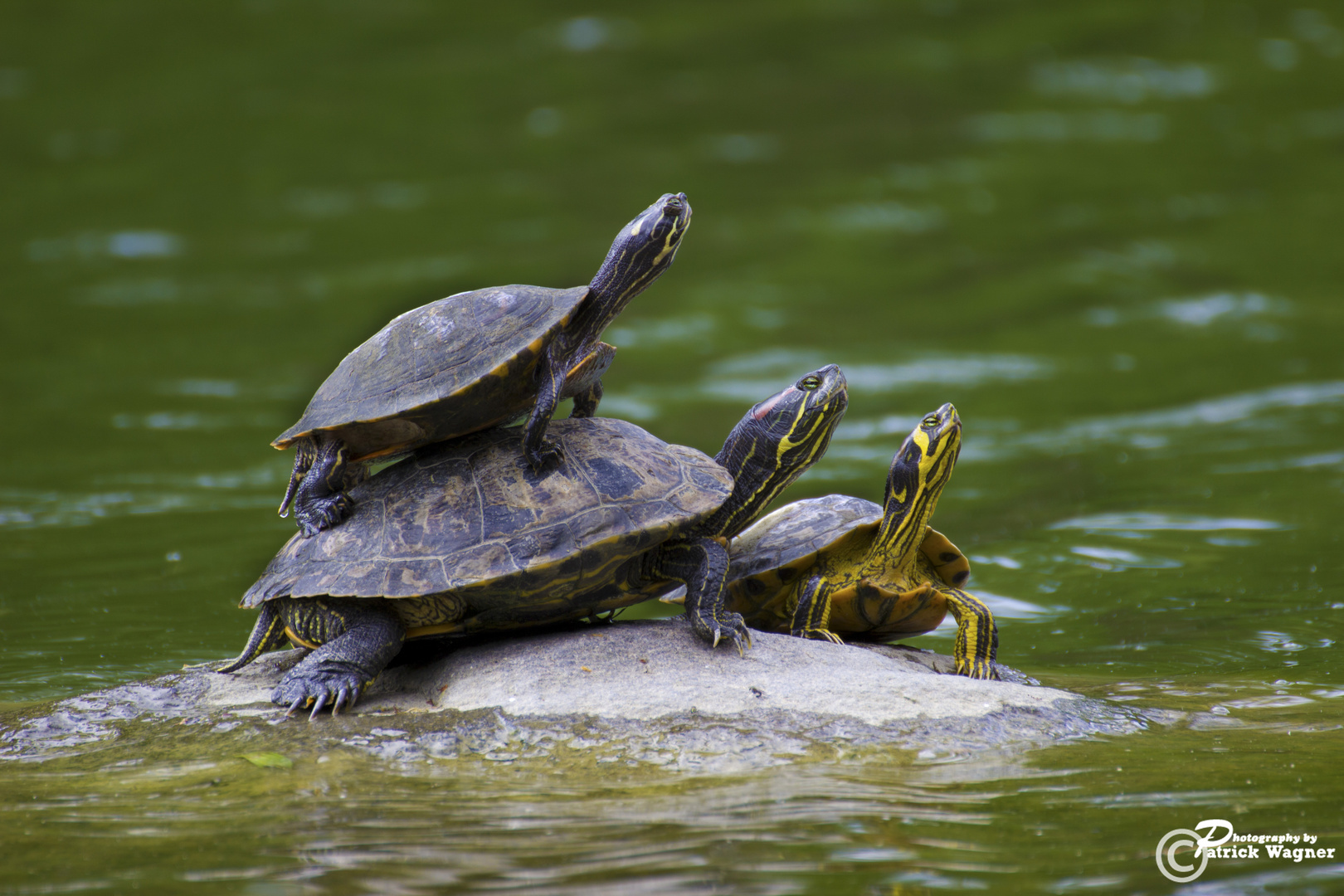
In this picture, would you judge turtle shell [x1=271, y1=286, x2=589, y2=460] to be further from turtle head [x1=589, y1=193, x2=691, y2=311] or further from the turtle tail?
the turtle tail

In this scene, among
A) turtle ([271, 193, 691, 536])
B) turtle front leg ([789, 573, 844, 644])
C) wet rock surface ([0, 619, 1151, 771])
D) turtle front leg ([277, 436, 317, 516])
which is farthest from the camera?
turtle front leg ([789, 573, 844, 644])

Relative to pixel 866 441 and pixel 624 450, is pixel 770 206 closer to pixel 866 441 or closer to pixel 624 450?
pixel 866 441

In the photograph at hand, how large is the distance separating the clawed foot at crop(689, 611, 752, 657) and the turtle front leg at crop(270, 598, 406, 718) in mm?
1107

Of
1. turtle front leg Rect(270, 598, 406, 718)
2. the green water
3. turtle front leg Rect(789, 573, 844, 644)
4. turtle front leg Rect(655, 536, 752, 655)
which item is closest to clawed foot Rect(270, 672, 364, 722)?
turtle front leg Rect(270, 598, 406, 718)

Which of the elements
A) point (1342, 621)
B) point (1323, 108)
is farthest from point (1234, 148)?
point (1342, 621)

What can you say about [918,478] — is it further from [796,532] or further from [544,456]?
[544,456]

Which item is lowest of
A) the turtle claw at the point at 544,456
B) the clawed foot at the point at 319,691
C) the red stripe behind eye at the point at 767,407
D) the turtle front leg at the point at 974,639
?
the turtle front leg at the point at 974,639

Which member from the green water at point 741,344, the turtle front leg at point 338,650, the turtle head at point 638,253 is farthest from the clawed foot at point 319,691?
the turtle head at point 638,253

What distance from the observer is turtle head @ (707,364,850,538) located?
4852 millimetres

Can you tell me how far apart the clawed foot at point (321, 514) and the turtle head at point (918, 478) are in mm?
2124

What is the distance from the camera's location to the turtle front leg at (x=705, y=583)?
15.0ft

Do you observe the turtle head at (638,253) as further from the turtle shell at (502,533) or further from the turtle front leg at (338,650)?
the turtle front leg at (338,650)

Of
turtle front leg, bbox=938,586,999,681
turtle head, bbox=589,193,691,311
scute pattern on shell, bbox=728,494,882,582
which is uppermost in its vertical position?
turtle head, bbox=589,193,691,311

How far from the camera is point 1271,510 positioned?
853cm
